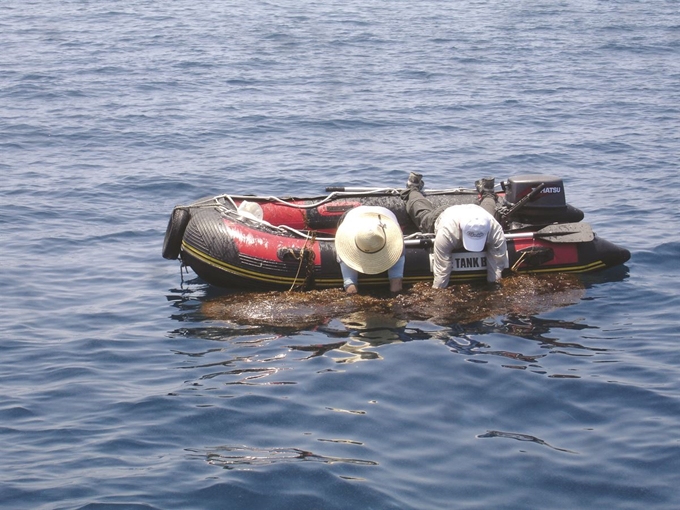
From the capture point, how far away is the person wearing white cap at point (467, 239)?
10.3 meters

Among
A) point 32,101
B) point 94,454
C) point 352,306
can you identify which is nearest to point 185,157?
point 32,101

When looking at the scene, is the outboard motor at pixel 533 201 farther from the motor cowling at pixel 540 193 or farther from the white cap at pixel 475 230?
the white cap at pixel 475 230

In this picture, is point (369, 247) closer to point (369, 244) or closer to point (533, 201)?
point (369, 244)

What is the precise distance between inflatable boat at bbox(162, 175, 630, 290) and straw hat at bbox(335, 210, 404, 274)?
1.10 feet

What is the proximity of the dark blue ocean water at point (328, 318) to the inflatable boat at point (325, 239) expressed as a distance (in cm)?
53

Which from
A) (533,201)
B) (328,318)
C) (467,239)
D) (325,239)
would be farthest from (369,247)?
(533,201)

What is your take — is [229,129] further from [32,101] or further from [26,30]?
[26,30]

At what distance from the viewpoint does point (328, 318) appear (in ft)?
32.9

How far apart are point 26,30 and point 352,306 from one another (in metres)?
20.6

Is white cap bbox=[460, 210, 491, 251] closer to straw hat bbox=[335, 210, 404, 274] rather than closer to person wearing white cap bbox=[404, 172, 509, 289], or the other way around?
person wearing white cap bbox=[404, 172, 509, 289]

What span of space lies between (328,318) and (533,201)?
3.06 metres

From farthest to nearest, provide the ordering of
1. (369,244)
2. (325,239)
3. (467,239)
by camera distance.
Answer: (325,239)
(467,239)
(369,244)

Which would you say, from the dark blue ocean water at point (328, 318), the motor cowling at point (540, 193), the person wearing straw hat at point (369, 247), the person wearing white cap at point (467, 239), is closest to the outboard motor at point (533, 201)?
the motor cowling at point (540, 193)

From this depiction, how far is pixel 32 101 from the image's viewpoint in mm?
20406
